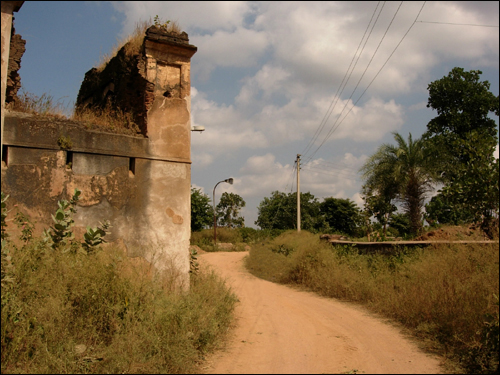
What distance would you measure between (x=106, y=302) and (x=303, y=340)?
325 centimetres

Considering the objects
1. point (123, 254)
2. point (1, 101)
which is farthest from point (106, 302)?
point (1, 101)

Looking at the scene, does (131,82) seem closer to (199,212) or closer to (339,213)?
(199,212)

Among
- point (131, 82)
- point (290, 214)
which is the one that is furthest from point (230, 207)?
point (131, 82)

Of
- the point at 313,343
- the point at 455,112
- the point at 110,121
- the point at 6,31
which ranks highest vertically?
the point at 455,112

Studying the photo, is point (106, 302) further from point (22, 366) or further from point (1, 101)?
point (1, 101)

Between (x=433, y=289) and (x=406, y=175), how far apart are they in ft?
44.7

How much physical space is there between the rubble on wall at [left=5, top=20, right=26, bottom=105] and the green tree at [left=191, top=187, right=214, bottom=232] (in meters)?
25.5

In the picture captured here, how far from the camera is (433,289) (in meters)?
7.47

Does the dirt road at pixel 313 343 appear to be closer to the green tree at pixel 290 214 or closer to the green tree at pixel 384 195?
the green tree at pixel 384 195

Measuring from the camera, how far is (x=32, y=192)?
681 centimetres

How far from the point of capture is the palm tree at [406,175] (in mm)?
20125

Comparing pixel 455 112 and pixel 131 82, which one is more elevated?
pixel 455 112

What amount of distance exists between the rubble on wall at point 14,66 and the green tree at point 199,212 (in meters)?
25.5

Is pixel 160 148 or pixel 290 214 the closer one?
pixel 160 148
